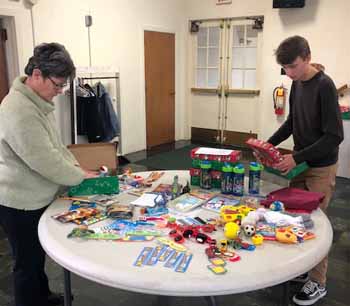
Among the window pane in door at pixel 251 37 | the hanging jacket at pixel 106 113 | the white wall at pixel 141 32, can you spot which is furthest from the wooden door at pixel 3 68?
the window pane in door at pixel 251 37

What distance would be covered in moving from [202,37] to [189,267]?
568cm

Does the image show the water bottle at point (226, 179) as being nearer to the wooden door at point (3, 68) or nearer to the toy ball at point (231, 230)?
the toy ball at point (231, 230)

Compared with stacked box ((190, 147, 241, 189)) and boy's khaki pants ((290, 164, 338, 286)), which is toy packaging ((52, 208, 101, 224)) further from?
boy's khaki pants ((290, 164, 338, 286))

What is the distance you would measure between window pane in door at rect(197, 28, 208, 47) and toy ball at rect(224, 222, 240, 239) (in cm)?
537

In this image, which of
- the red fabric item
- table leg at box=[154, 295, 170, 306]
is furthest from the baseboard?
the red fabric item

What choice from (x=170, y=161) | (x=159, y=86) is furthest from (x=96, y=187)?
(x=159, y=86)

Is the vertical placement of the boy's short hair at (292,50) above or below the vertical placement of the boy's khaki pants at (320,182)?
above

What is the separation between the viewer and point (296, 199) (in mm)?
1646

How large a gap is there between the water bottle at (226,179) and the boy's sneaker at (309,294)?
0.77 m

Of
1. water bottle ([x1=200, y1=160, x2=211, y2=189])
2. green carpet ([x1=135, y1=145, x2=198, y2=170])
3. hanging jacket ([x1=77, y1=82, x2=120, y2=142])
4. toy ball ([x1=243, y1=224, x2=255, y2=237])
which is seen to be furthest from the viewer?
green carpet ([x1=135, y1=145, x2=198, y2=170])

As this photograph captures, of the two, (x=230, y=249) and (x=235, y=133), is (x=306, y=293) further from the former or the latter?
(x=235, y=133)

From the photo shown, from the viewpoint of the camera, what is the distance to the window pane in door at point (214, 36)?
20.1 feet

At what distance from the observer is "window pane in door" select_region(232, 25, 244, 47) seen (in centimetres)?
589

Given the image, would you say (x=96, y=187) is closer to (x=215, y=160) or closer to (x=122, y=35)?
(x=215, y=160)
